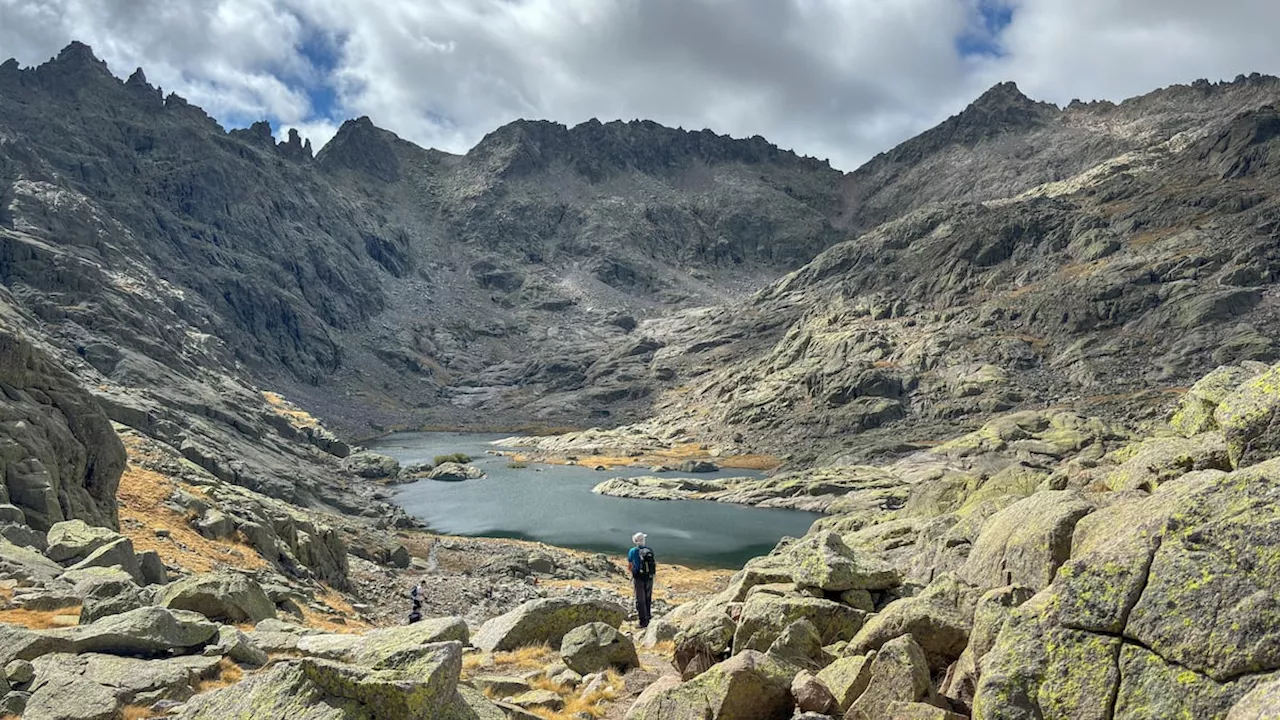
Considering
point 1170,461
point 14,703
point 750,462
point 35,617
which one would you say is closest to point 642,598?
point 1170,461

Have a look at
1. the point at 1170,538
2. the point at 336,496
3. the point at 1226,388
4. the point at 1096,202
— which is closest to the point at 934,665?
the point at 1170,538

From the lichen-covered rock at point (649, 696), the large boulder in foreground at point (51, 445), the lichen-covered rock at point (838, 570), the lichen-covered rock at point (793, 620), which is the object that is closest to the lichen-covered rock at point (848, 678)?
the lichen-covered rock at point (649, 696)

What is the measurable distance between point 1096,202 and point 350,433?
211760mm

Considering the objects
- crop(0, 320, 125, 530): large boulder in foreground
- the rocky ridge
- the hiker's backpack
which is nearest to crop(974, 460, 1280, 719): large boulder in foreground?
the rocky ridge

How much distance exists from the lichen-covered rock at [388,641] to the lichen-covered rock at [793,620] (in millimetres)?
5493

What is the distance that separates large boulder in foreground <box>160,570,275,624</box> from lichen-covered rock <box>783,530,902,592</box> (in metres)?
14.7

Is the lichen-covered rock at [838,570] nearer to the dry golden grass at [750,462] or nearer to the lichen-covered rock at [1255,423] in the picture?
the lichen-covered rock at [1255,423]

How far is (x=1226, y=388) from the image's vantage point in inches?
640

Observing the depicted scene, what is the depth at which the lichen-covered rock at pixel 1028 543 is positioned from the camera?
11328 mm

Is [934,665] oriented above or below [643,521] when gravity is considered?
above

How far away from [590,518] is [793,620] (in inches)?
3442

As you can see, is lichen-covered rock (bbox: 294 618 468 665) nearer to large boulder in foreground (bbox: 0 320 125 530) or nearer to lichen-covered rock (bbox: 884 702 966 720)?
lichen-covered rock (bbox: 884 702 966 720)

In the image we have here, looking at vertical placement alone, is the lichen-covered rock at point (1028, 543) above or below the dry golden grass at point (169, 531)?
above

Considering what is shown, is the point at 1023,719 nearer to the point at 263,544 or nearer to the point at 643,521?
the point at 263,544
